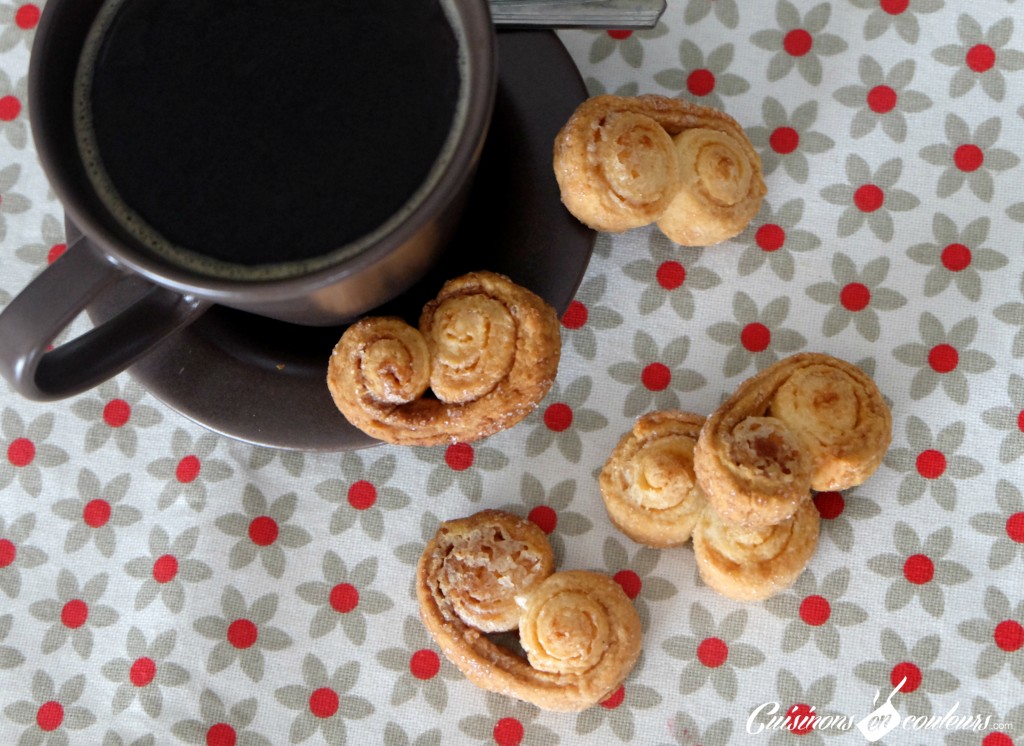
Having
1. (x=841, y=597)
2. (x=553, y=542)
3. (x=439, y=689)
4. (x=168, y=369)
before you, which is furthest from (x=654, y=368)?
(x=168, y=369)

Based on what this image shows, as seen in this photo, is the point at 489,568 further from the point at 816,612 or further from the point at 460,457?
the point at 816,612

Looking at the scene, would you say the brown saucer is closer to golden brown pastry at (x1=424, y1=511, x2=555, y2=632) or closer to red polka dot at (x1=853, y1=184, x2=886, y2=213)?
golden brown pastry at (x1=424, y1=511, x2=555, y2=632)

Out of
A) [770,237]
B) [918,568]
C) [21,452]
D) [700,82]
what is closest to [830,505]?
[918,568]

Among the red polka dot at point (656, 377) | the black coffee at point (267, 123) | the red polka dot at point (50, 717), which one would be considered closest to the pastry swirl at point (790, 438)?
the red polka dot at point (656, 377)

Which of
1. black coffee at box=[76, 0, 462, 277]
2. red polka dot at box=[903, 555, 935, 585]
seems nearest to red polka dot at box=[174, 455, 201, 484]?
black coffee at box=[76, 0, 462, 277]

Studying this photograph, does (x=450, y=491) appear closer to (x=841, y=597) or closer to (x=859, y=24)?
(x=841, y=597)

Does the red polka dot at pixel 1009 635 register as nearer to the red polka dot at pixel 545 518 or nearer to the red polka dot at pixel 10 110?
the red polka dot at pixel 545 518

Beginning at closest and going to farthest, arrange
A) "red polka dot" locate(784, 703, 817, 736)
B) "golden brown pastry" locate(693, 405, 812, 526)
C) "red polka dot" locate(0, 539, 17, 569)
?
"golden brown pastry" locate(693, 405, 812, 526), "red polka dot" locate(784, 703, 817, 736), "red polka dot" locate(0, 539, 17, 569)
